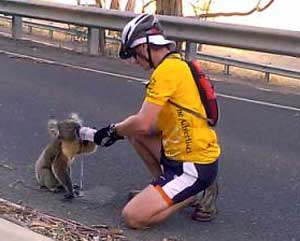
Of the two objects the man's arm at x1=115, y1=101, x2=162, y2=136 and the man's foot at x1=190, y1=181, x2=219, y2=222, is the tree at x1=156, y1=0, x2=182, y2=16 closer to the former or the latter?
the man's foot at x1=190, y1=181, x2=219, y2=222

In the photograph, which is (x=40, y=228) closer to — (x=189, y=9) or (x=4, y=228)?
(x=4, y=228)

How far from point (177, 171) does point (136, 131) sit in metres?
0.38

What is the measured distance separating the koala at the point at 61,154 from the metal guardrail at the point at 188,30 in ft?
15.7

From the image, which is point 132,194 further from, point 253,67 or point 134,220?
point 253,67

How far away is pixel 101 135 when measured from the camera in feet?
16.9

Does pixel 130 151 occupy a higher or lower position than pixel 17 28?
higher

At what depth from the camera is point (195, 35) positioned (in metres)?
10.7

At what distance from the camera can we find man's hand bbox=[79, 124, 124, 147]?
5148 millimetres

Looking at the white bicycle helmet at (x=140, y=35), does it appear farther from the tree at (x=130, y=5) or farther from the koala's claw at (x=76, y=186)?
the tree at (x=130, y=5)

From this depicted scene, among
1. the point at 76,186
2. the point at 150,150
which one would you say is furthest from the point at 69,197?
the point at 150,150

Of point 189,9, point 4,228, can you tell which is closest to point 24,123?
point 4,228

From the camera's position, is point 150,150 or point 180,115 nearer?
point 180,115

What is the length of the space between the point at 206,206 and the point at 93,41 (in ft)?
23.9

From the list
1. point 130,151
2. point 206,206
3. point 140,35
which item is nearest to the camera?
point 140,35
